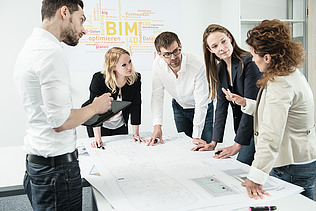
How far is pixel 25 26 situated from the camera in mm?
3355

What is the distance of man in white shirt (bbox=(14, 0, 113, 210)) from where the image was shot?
1029mm

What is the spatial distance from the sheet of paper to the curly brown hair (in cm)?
41

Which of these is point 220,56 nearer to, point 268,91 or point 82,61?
point 268,91

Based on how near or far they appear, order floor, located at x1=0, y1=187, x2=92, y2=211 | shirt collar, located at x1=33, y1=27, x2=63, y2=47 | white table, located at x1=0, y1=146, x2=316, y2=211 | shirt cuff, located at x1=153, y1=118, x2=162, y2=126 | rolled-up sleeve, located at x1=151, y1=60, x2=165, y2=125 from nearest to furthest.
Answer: white table, located at x1=0, y1=146, x2=316, y2=211 → shirt collar, located at x1=33, y1=27, x2=63, y2=47 → shirt cuff, located at x1=153, y1=118, x2=162, y2=126 → rolled-up sleeve, located at x1=151, y1=60, x2=165, y2=125 → floor, located at x1=0, y1=187, x2=92, y2=211

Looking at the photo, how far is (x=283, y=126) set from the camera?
1098mm

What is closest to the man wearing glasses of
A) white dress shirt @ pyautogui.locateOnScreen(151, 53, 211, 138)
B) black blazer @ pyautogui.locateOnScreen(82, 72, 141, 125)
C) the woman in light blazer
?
white dress shirt @ pyautogui.locateOnScreen(151, 53, 211, 138)

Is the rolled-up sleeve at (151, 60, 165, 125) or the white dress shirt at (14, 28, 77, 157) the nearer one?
the white dress shirt at (14, 28, 77, 157)

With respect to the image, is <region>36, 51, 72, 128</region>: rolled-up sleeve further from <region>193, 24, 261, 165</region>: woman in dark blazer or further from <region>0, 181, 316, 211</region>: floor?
<region>0, 181, 316, 211</region>: floor

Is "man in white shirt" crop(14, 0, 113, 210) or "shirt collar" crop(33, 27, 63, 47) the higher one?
"shirt collar" crop(33, 27, 63, 47)

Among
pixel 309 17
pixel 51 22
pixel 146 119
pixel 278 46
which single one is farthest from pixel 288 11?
pixel 51 22

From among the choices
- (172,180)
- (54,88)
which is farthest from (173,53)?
(54,88)

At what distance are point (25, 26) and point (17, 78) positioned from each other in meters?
2.59

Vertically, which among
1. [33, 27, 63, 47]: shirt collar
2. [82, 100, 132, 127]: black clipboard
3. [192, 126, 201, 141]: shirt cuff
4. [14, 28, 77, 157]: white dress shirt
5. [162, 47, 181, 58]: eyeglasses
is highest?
[33, 27, 63, 47]: shirt collar

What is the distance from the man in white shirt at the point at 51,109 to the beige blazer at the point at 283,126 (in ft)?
2.14
